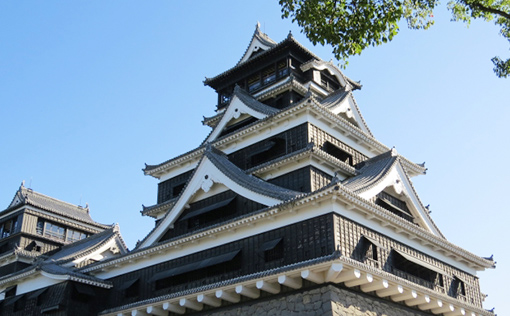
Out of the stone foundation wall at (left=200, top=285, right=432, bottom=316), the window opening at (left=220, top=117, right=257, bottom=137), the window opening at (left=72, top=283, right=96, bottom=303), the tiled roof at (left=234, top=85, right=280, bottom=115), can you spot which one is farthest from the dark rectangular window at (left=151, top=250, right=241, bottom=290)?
the window opening at (left=220, top=117, right=257, bottom=137)

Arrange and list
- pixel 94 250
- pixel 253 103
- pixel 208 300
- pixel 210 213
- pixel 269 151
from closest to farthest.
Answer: pixel 208 300 < pixel 210 213 < pixel 269 151 < pixel 253 103 < pixel 94 250

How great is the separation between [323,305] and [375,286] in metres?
2.22

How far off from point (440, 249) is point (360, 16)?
12037mm

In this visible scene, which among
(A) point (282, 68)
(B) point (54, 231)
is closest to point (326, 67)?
(A) point (282, 68)

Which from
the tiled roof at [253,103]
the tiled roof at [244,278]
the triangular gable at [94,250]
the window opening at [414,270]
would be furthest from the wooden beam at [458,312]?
the triangular gable at [94,250]

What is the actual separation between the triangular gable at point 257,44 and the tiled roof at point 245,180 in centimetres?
880

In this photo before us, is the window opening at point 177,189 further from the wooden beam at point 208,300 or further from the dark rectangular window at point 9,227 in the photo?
the dark rectangular window at point 9,227

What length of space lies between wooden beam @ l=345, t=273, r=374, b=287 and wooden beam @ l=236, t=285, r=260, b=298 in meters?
3.09

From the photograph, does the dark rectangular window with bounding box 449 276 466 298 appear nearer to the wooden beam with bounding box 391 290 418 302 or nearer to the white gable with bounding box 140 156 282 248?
the wooden beam with bounding box 391 290 418 302

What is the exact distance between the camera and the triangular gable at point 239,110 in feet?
84.0

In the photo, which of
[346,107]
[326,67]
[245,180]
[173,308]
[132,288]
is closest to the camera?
[173,308]

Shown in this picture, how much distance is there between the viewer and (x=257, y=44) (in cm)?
3081

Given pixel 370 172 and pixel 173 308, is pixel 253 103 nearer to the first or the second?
pixel 370 172

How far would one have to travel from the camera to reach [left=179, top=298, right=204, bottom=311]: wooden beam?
62.9 feet
